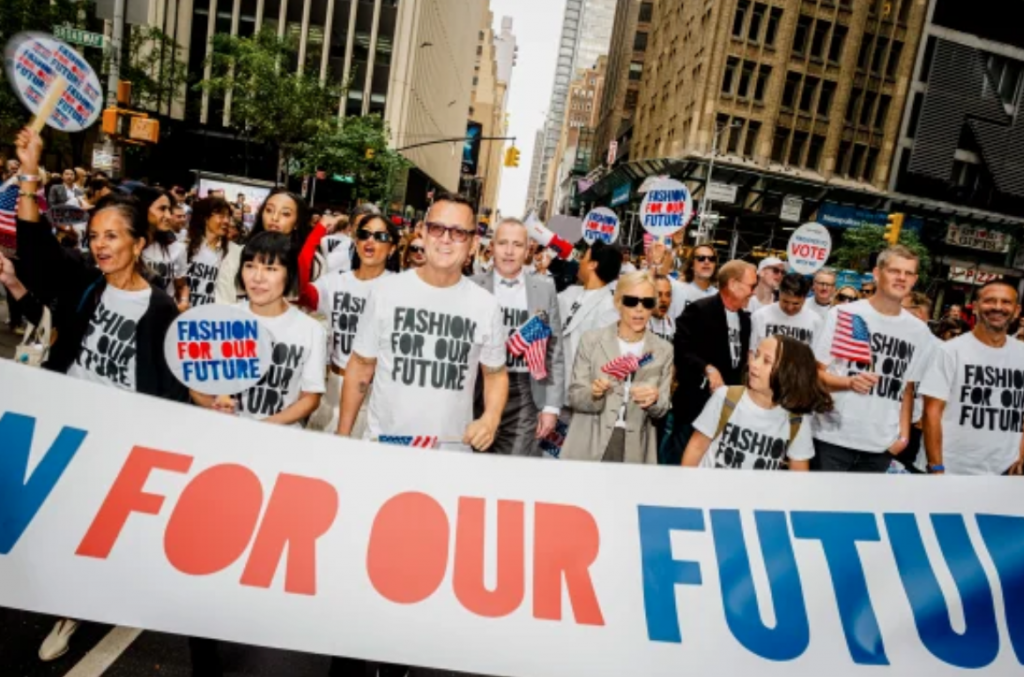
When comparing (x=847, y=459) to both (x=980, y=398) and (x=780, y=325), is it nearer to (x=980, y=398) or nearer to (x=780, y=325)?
(x=980, y=398)

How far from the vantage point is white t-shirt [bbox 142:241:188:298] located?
17.6 ft

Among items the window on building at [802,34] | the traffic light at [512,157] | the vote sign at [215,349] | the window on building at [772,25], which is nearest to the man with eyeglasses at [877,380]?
the vote sign at [215,349]

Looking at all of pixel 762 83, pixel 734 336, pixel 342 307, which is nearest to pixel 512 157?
pixel 762 83

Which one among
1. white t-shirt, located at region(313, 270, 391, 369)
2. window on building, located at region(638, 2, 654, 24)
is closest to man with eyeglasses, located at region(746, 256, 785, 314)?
white t-shirt, located at region(313, 270, 391, 369)

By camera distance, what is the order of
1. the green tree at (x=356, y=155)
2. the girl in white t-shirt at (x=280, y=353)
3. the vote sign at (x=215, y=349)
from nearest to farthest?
the vote sign at (x=215, y=349) < the girl in white t-shirt at (x=280, y=353) < the green tree at (x=356, y=155)

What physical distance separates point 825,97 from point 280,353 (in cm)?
4353

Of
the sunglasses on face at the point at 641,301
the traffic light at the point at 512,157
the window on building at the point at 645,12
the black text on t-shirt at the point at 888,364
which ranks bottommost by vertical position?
the black text on t-shirt at the point at 888,364

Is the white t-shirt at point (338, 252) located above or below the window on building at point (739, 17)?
below

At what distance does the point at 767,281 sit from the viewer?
6746mm

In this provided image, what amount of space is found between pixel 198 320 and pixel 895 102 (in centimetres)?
4561

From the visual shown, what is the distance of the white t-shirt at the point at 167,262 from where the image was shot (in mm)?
5363

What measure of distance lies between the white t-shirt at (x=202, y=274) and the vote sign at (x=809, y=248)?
7.84 metres

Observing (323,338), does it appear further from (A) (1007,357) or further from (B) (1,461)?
(A) (1007,357)

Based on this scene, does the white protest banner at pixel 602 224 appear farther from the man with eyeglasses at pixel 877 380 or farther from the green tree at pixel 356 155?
the green tree at pixel 356 155
